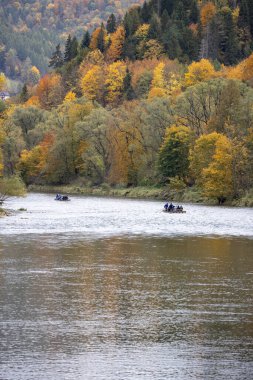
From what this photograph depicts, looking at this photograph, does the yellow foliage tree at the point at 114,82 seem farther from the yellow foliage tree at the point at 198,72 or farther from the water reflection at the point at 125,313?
the water reflection at the point at 125,313

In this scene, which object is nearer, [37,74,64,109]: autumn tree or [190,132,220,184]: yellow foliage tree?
[190,132,220,184]: yellow foliage tree

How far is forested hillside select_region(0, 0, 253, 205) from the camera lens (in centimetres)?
10138

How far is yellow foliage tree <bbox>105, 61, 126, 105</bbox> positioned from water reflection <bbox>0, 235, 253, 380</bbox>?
120 m

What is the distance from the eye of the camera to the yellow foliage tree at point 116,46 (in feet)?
636

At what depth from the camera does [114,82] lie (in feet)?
568

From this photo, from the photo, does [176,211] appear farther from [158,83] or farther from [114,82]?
[114,82]

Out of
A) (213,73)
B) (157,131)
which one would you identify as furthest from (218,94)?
(213,73)

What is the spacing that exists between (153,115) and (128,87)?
4757cm

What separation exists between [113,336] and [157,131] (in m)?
91.9

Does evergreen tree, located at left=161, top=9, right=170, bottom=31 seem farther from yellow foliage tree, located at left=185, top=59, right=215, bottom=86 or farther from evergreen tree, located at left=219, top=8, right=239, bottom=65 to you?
yellow foliage tree, located at left=185, top=59, right=215, bottom=86

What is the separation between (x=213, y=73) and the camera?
14688cm

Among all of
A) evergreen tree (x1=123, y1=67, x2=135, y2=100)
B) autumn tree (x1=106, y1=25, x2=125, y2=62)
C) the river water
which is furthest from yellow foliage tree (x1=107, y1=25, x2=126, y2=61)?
→ the river water

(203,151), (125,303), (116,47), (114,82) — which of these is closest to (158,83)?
(114,82)

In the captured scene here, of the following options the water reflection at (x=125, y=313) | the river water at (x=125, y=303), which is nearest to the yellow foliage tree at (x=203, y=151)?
the river water at (x=125, y=303)
